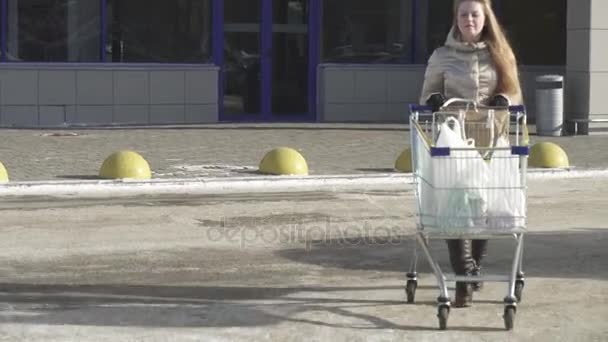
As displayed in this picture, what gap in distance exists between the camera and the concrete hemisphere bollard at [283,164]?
48.7 ft

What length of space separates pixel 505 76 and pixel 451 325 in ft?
5.33

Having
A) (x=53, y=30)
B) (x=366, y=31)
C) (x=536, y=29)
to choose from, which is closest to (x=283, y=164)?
(x=53, y=30)

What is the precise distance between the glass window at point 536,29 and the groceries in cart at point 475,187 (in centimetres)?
1843

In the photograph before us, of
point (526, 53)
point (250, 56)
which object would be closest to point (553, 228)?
point (250, 56)

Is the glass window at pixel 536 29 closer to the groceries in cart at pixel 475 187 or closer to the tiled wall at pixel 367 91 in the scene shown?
the tiled wall at pixel 367 91

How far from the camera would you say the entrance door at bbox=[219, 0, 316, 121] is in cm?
2336

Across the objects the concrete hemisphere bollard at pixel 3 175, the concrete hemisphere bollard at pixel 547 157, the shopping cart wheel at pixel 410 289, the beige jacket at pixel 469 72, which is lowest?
the shopping cart wheel at pixel 410 289

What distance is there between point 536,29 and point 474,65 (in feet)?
59.2

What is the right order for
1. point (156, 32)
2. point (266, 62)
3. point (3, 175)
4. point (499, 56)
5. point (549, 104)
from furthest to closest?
point (266, 62) → point (156, 32) → point (549, 104) → point (3, 175) → point (499, 56)

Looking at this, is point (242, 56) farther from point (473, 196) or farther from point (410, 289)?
point (473, 196)

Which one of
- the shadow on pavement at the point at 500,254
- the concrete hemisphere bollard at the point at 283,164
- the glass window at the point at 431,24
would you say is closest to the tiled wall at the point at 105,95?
the glass window at the point at 431,24

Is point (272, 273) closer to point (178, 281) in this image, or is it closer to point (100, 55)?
point (178, 281)

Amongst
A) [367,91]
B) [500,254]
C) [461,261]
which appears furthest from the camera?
[367,91]

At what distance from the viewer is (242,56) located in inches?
924
